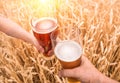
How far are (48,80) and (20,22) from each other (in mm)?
406

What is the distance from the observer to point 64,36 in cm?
159

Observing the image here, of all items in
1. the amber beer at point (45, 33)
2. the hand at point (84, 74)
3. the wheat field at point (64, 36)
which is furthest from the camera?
the wheat field at point (64, 36)

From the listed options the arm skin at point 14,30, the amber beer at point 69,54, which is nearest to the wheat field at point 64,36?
the arm skin at point 14,30

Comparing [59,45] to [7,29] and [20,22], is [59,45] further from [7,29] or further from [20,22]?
[20,22]

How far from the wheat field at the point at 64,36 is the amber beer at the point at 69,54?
0.23 metres

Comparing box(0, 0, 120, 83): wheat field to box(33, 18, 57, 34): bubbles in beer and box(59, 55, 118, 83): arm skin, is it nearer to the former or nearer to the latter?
box(33, 18, 57, 34): bubbles in beer

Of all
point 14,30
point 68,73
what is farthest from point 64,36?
point 68,73

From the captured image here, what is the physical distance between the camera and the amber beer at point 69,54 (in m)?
1.26

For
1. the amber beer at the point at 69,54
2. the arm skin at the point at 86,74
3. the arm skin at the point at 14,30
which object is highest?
the amber beer at the point at 69,54

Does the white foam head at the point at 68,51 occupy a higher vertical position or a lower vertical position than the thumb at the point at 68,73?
higher

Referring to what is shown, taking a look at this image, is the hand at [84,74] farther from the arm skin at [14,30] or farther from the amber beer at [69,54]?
the arm skin at [14,30]

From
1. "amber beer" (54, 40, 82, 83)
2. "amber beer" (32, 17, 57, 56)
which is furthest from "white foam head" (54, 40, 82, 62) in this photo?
"amber beer" (32, 17, 57, 56)

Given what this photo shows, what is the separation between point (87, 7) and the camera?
1.90 metres

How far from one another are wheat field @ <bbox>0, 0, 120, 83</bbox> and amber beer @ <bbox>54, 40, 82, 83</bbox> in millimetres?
228
